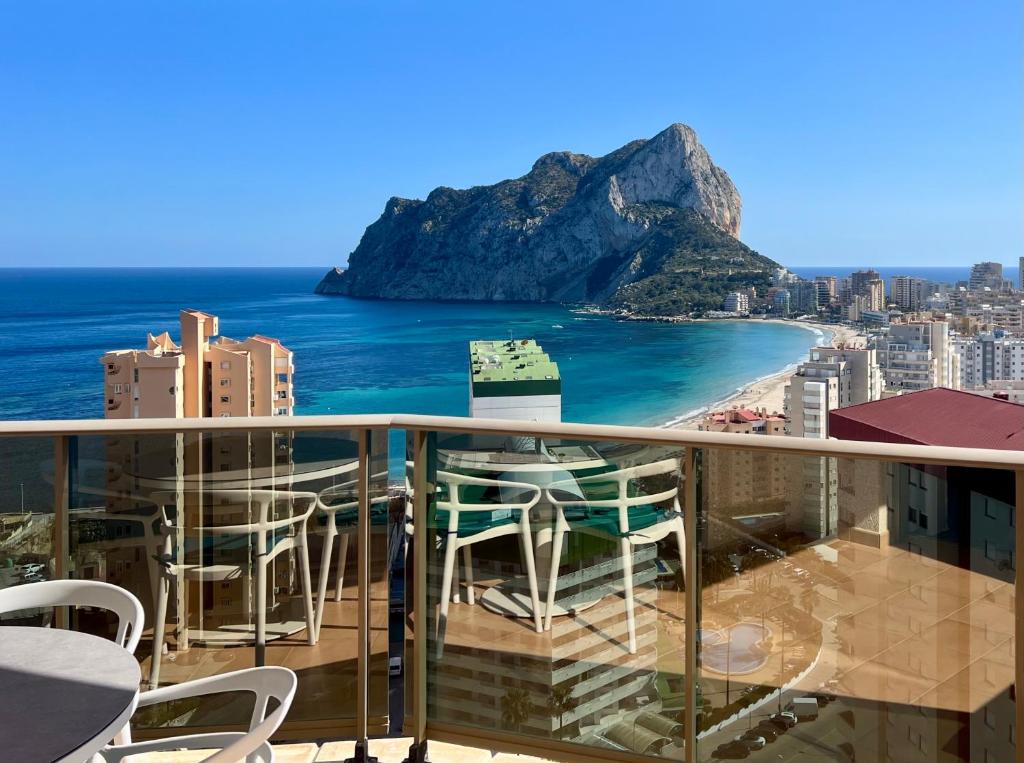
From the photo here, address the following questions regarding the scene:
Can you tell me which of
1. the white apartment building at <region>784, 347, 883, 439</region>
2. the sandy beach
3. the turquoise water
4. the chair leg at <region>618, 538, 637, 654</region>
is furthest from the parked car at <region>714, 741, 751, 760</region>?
the turquoise water

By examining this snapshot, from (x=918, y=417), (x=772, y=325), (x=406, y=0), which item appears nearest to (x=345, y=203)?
(x=406, y=0)

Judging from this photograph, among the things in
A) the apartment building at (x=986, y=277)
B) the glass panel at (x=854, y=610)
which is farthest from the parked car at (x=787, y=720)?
the apartment building at (x=986, y=277)

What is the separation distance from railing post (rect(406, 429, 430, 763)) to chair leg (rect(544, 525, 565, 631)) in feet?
1.01

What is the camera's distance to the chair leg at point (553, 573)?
1896 mm

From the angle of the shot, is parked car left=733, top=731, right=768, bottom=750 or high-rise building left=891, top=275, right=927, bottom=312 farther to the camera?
high-rise building left=891, top=275, right=927, bottom=312

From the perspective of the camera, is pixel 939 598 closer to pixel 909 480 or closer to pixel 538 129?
pixel 909 480

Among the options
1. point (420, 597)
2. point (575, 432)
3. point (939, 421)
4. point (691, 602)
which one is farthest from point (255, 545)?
point (939, 421)

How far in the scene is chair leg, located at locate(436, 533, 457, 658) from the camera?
195 cm

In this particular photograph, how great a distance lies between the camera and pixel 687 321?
50.1 meters

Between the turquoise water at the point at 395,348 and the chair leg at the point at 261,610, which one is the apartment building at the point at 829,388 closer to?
the turquoise water at the point at 395,348

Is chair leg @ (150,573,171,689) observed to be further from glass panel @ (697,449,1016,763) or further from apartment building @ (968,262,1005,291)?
apartment building @ (968,262,1005,291)

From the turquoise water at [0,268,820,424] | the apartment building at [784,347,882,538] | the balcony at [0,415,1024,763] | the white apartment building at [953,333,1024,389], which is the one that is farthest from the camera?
the turquoise water at [0,268,820,424]

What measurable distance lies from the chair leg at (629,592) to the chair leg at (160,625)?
3.60 ft

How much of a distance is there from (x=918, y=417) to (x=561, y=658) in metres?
4.81
